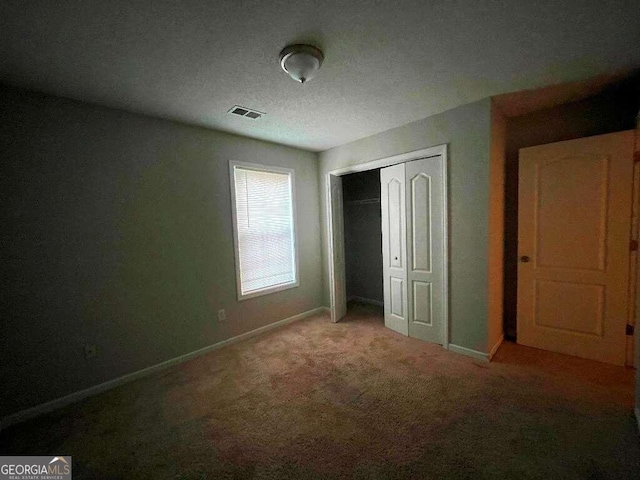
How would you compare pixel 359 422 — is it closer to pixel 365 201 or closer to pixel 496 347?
pixel 496 347


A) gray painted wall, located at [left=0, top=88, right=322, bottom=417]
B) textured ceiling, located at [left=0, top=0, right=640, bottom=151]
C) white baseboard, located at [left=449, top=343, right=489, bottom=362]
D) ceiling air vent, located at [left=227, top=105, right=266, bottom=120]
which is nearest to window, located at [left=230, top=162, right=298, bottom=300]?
gray painted wall, located at [left=0, top=88, right=322, bottom=417]

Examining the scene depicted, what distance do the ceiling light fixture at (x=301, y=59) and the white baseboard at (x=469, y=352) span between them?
9.28 feet

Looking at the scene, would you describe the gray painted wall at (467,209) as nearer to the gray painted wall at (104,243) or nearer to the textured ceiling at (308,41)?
the textured ceiling at (308,41)

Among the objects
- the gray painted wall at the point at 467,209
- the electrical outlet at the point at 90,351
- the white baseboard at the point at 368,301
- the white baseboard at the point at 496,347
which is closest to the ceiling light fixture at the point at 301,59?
the gray painted wall at the point at 467,209

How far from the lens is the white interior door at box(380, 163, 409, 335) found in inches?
118

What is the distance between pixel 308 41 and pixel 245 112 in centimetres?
111

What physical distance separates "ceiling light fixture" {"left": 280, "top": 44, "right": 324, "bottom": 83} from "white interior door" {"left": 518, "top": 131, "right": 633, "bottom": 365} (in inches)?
91.8

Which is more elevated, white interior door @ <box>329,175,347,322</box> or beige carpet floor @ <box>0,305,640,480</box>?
white interior door @ <box>329,175,347,322</box>

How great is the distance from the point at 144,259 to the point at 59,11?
1.82m

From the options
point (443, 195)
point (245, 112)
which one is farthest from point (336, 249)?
point (245, 112)

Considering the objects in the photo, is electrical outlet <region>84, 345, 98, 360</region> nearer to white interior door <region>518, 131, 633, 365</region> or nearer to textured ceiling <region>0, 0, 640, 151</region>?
textured ceiling <region>0, 0, 640, 151</region>

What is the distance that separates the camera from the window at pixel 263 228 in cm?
312

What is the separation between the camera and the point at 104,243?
221 cm

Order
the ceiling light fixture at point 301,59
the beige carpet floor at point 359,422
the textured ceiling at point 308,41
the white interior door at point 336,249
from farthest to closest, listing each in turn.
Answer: the white interior door at point 336,249
the ceiling light fixture at point 301,59
the beige carpet floor at point 359,422
the textured ceiling at point 308,41
